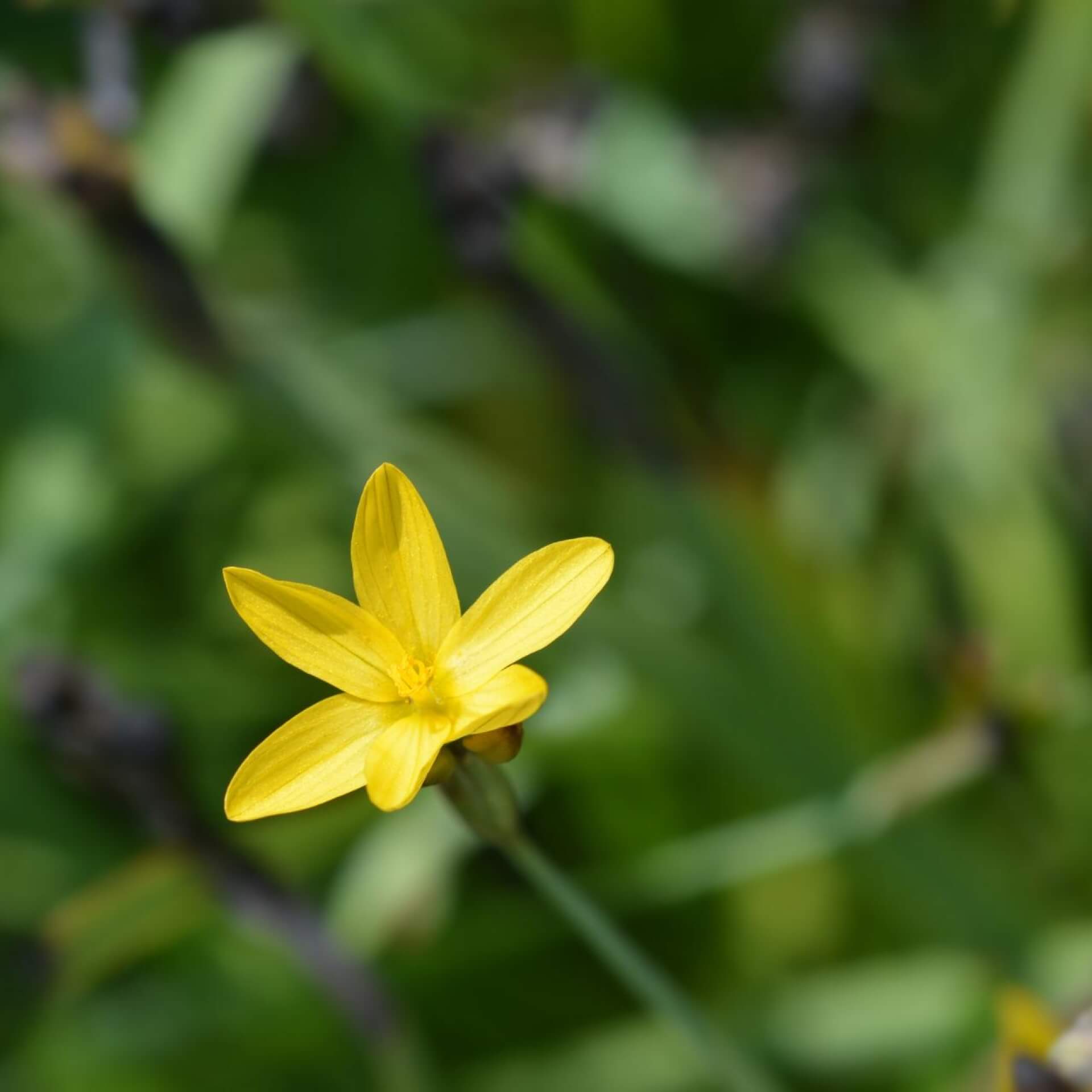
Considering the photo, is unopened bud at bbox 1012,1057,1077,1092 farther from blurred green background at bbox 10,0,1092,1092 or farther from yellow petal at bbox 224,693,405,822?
blurred green background at bbox 10,0,1092,1092

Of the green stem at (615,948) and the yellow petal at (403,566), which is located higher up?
the yellow petal at (403,566)

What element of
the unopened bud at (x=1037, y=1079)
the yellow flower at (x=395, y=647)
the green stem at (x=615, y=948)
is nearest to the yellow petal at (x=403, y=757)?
the yellow flower at (x=395, y=647)

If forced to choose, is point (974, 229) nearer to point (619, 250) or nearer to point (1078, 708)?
point (619, 250)

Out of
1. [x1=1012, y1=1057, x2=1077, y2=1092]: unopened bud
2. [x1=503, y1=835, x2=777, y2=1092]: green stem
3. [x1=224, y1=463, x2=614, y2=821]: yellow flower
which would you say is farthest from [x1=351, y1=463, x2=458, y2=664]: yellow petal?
[x1=1012, y1=1057, x2=1077, y2=1092]: unopened bud

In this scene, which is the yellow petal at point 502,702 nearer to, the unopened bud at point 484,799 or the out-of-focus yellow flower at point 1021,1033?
the unopened bud at point 484,799

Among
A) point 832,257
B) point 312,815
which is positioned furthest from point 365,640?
point 832,257

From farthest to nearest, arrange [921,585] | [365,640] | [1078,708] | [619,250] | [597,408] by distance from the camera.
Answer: [619,250] < [921,585] < [597,408] < [1078,708] < [365,640]
